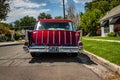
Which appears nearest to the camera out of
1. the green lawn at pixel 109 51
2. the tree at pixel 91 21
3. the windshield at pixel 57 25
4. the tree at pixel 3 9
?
the green lawn at pixel 109 51

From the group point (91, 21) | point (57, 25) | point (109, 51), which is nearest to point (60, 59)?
point (57, 25)

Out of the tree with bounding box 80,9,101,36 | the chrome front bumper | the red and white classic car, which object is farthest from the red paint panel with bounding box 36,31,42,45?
the tree with bounding box 80,9,101,36

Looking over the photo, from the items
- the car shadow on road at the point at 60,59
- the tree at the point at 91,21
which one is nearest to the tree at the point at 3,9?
the tree at the point at 91,21

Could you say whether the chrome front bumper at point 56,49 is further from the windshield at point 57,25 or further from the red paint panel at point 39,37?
the windshield at point 57,25

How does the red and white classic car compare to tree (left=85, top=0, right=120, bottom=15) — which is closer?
the red and white classic car

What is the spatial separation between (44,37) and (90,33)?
55435mm

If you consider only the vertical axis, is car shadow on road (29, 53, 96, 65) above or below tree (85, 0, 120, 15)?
below

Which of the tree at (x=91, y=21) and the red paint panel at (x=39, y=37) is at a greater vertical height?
the tree at (x=91, y=21)

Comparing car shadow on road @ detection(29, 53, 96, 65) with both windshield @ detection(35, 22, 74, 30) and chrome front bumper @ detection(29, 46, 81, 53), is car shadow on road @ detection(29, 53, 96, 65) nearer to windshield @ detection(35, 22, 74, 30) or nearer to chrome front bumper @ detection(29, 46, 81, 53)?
chrome front bumper @ detection(29, 46, 81, 53)

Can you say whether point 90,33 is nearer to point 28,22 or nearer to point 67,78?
point 67,78

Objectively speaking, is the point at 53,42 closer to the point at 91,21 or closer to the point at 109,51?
the point at 109,51

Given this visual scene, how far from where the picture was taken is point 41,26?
1327 centimetres

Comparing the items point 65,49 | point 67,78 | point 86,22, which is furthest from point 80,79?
point 86,22

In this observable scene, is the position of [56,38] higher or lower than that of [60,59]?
higher
